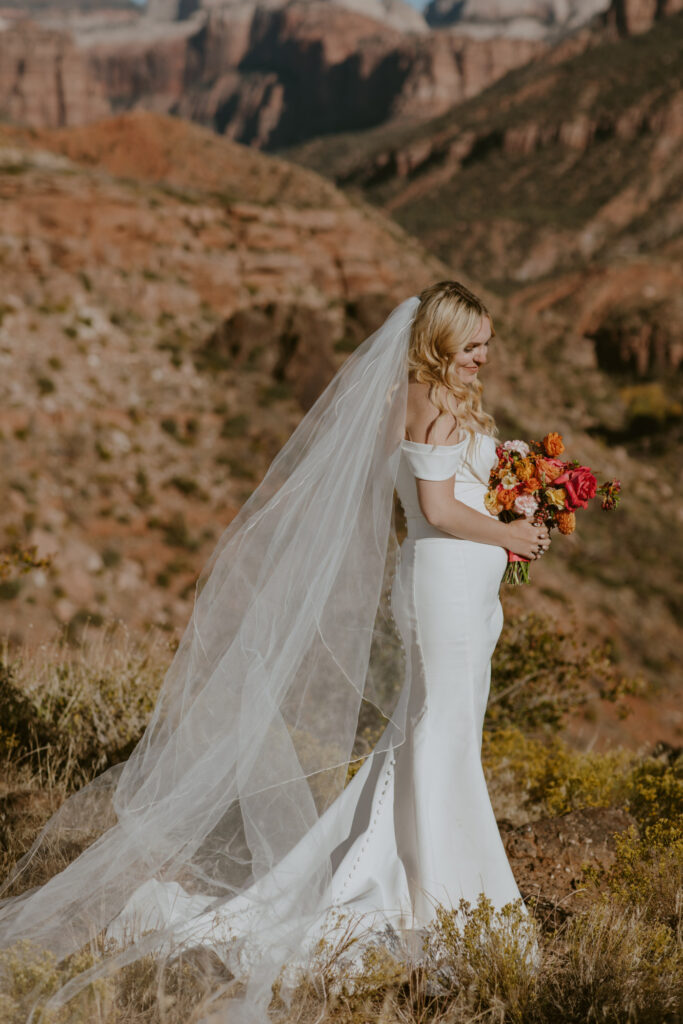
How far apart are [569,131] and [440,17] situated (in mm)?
150858

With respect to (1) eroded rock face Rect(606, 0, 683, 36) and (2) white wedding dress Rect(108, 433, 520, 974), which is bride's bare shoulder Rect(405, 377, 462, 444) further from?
(1) eroded rock face Rect(606, 0, 683, 36)

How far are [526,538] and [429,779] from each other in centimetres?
88

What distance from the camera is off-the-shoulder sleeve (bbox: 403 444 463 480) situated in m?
2.76

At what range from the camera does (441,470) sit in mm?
2771

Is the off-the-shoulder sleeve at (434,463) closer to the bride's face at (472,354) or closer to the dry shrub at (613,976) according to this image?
the bride's face at (472,354)

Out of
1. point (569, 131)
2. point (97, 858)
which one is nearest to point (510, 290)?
point (569, 131)

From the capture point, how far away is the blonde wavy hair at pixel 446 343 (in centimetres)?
283

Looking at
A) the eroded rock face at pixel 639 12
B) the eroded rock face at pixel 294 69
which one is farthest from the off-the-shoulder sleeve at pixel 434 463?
the eroded rock face at pixel 294 69

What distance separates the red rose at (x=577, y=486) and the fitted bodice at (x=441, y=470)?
10.3 inches

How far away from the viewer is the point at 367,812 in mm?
2938

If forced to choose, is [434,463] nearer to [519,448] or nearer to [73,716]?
[519,448]

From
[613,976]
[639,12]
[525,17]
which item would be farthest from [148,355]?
[525,17]

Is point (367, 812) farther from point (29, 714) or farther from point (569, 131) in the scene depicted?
point (569, 131)

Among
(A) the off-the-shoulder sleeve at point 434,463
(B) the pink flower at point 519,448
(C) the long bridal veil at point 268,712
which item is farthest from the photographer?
(B) the pink flower at point 519,448
